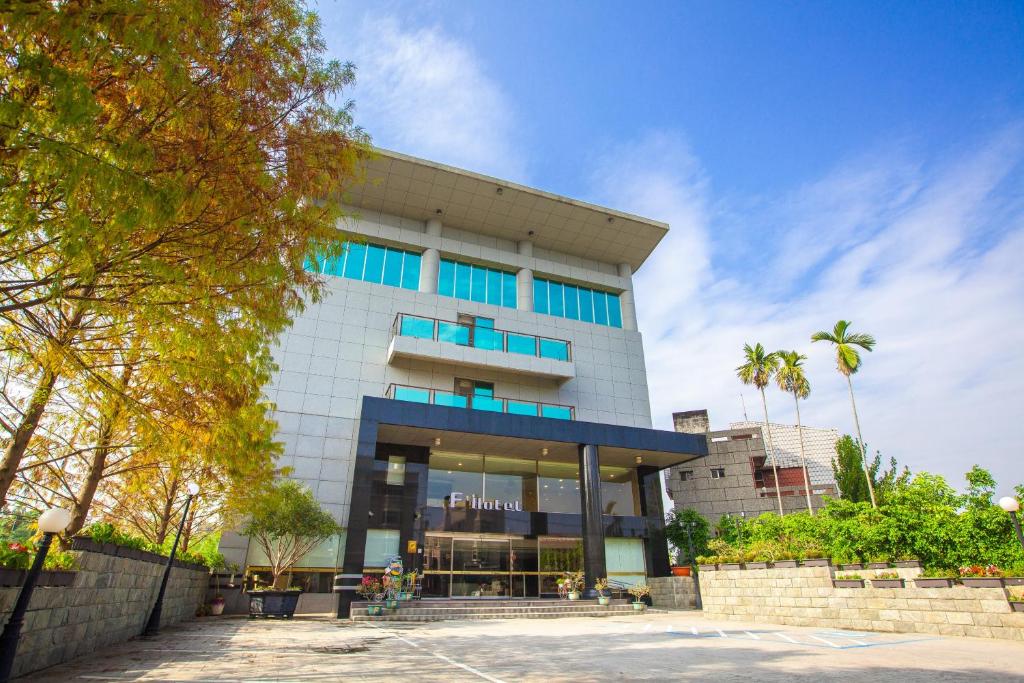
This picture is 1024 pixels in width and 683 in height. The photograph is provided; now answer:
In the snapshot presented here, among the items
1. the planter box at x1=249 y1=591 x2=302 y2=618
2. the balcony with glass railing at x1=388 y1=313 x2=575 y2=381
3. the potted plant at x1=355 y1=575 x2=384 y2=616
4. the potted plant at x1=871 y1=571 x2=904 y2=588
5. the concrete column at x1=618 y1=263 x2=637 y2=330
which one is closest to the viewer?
the potted plant at x1=871 y1=571 x2=904 y2=588

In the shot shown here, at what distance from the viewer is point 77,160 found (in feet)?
12.2

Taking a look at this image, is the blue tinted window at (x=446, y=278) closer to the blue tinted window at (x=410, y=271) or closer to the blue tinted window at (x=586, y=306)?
the blue tinted window at (x=410, y=271)

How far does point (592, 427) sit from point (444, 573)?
9192mm

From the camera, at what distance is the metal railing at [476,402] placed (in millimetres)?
23141

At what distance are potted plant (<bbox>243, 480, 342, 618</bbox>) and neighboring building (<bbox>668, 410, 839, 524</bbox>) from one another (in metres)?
27.7

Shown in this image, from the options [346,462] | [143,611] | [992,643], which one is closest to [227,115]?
[143,611]

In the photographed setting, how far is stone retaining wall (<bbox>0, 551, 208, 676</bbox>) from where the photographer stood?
657 centimetres

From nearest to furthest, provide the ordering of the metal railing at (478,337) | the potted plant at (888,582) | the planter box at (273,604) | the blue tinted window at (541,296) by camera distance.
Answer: the potted plant at (888,582)
the planter box at (273,604)
the metal railing at (478,337)
the blue tinted window at (541,296)

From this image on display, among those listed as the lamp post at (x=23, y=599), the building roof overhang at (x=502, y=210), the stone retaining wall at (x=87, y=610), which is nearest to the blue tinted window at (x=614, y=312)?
the building roof overhang at (x=502, y=210)

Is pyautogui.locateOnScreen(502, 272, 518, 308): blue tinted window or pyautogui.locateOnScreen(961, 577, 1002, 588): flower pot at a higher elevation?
pyautogui.locateOnScreen(502, 272, 518, 308): blue tinted window

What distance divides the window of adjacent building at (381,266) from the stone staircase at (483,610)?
1659 cm

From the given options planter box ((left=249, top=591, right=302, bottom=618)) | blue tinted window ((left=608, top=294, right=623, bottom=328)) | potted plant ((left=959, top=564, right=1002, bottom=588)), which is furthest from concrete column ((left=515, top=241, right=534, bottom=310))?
potted plant ((left=959, top=564, right=1002, bottom=588))

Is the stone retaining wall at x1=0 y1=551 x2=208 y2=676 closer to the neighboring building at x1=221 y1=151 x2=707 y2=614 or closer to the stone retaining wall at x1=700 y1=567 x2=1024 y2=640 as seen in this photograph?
the neighboring building at x1=221 y1=151 x2=707 y2=614

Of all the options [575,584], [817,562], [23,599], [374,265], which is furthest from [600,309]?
[23,599]
